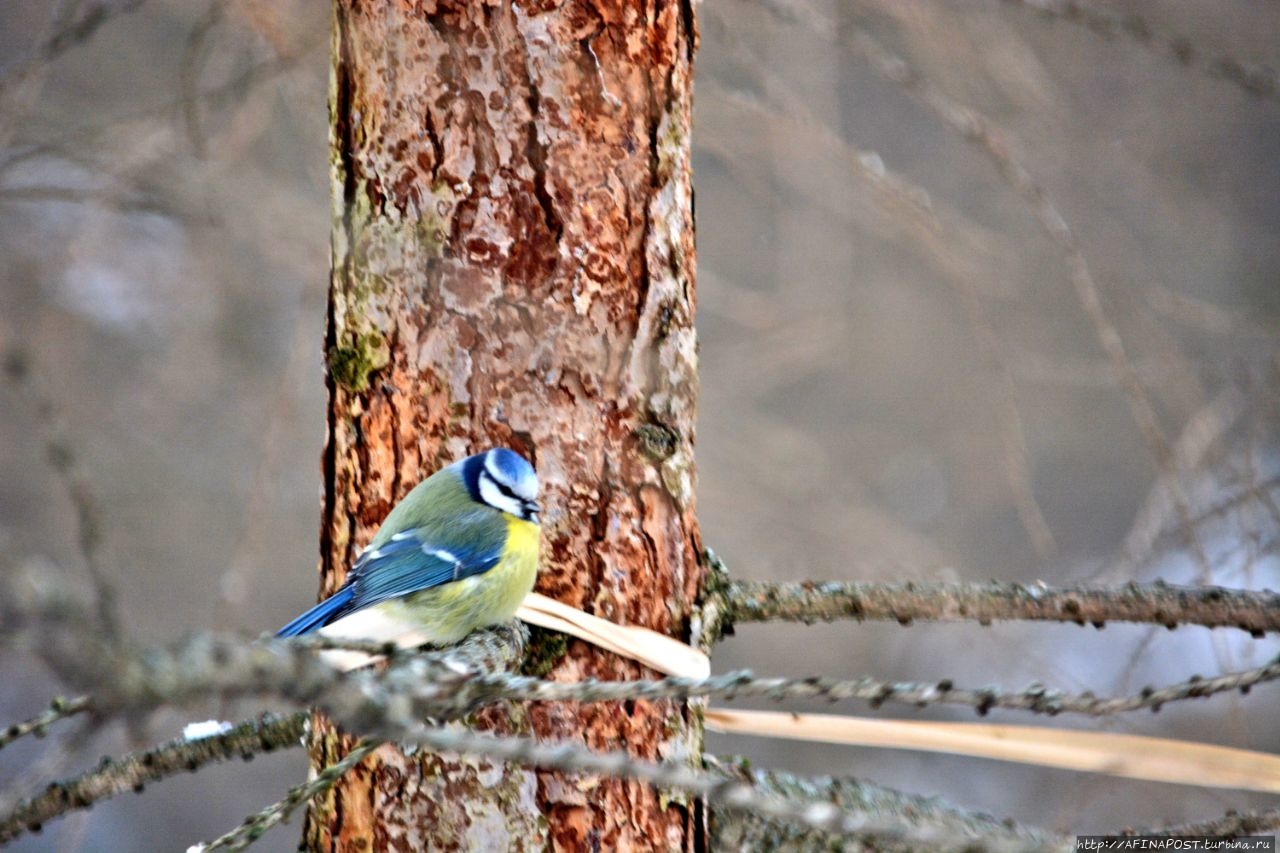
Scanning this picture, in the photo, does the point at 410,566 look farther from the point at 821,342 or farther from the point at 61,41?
the point at 821,342

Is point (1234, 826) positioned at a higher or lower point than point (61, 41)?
lower

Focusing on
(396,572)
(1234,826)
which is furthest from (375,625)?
(1234,826)

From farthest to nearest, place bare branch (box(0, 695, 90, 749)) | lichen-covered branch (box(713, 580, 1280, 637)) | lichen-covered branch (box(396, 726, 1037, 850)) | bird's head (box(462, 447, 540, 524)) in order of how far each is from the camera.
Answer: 1. bird's head (box(462, 447, 540, 524))
2. lichen-covered branch (box(713, 580, 1280, 637))
3. bare branch (box(0, 695, 90, 749))
4. lichen-covered branch (box(396, 726, 1037, 850))

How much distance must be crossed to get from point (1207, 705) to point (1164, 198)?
2579 millimetres

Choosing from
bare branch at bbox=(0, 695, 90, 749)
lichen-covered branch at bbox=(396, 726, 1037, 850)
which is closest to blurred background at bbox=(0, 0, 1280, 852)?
bare branch at bbox=(0, 695, 90, 749)

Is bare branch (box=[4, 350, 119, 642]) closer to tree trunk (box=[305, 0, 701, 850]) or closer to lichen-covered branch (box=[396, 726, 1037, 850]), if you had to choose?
tree trunk (box=[305, 0, 701, 850])

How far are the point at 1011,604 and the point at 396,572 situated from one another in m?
0.72

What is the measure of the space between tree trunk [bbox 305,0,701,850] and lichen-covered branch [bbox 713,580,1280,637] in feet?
0.44

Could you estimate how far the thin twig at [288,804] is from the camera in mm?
832

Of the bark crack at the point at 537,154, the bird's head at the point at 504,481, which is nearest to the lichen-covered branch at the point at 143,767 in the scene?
the bird's head at the point at 504,481

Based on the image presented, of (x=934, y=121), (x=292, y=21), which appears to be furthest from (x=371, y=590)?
(x=934, y=121)

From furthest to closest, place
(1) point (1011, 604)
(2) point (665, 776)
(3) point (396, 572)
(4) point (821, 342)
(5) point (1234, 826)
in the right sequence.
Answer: (4) point (821, 342) → (3) point (396, 572) → (1) point (1011, 604) → (5) point (1234, 826) → (2) point (665, 776)

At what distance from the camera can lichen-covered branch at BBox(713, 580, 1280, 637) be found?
118 centimetres

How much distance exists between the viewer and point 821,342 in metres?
3.65
